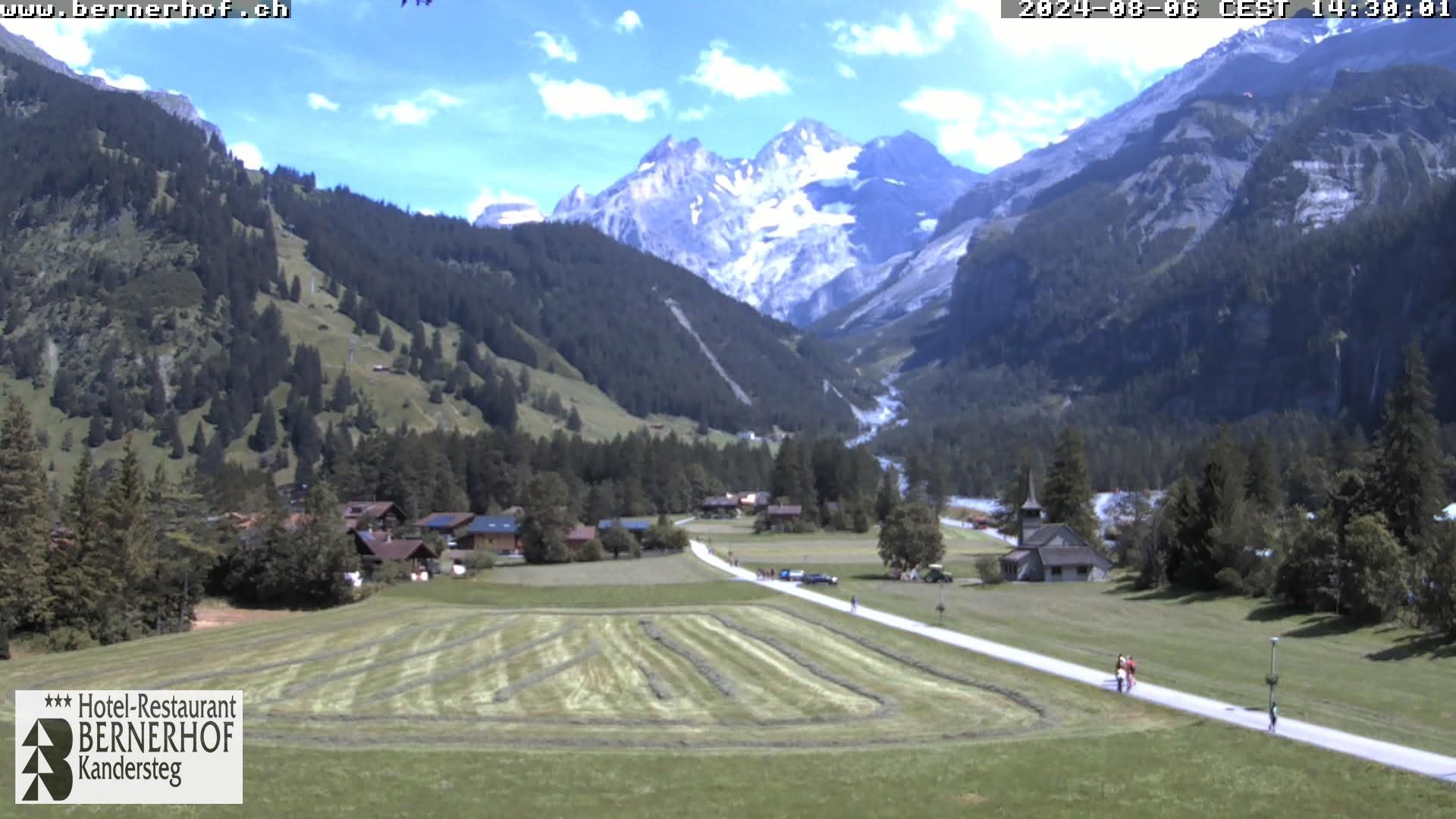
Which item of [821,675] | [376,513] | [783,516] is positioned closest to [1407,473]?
[821,675]

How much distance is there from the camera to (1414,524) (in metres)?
84.9

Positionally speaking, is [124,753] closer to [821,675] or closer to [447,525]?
[821,675]

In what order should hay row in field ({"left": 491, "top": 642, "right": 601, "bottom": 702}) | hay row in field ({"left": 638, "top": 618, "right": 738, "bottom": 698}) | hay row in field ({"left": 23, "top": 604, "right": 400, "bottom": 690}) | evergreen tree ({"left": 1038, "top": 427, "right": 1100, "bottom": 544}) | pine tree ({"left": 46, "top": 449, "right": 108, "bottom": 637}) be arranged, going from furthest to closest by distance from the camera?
evergreen tree ({"left": 1038, "top": 427, "right": 1100, "bottom": 544}), pine tree ({"left": 46, "top": 449, "right": 108, "bottom": 637}), hay row in field ({"left": 23, "top": 604, "right": 400, "bottom": 690}), hay row in field ({"left": 638, "top": 618, "right": 738, "bottom": 698}), hay row in field ({"left": 491, "top": 642, "right": 601, "bottom": 702})

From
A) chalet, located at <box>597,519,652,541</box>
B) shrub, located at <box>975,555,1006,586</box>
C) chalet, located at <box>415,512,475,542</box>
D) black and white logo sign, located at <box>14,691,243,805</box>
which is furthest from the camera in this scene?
chalet, located at <box>415,512,475,542</box>

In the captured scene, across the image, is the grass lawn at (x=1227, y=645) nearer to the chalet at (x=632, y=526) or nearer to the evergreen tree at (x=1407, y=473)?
the evergreen tree at (x=1407, y=473)

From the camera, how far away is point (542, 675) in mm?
61000

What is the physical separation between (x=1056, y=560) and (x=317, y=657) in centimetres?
7035

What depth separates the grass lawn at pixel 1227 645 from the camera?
4616cm

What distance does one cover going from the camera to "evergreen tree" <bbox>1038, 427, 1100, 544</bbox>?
129250 mm

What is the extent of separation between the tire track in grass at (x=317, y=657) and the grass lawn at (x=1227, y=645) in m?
34.3

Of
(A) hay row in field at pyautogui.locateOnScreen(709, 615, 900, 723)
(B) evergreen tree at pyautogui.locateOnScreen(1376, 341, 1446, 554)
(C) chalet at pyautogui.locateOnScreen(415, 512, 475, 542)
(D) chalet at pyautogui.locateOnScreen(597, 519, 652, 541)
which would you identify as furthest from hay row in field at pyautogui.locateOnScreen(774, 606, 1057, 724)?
(C) chalet at pyautogui.locateOnScreen(415, 512, 475, 542)

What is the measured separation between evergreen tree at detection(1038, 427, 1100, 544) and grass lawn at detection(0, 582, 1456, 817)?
62702 millimetres

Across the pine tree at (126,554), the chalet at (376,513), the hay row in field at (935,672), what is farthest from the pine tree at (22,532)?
the chalet at (376,513)

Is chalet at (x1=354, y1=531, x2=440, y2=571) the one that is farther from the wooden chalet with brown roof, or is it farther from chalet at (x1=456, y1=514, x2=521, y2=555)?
chalet at (x1=456, y1=514, x2=521, y2=555)
